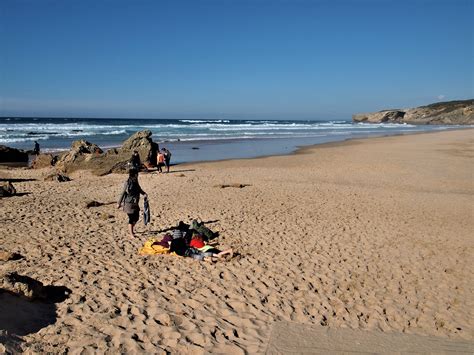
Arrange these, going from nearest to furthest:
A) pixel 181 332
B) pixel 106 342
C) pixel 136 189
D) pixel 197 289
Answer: pixel 106 342
pixel 181 332
pixel 197 289
pixel 136 189

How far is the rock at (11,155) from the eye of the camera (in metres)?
22.5

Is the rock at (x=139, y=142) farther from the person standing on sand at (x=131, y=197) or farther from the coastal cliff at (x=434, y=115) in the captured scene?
the coastal cliff at (x=434, y=115)

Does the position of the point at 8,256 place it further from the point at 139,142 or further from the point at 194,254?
the point at 139,142

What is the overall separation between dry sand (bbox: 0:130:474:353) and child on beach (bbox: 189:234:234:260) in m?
0.30

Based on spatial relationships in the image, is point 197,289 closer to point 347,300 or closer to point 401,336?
point 347,300

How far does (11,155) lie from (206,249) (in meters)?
19.7

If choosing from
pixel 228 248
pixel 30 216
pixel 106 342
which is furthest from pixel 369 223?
pixel 30 216

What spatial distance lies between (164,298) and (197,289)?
1.86 ft

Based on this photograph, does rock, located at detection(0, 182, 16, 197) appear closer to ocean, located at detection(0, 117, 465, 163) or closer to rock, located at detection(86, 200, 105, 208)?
rock, located at detection(86, 200, 105, 208)

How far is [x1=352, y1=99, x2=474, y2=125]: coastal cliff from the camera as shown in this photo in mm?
91125

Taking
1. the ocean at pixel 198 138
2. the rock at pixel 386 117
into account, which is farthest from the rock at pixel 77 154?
the rock at pixel 386 117

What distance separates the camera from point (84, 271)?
659 cm

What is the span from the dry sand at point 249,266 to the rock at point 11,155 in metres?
9.77

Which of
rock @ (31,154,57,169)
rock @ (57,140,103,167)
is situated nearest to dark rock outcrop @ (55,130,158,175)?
rock @ (57,140,103,167)
